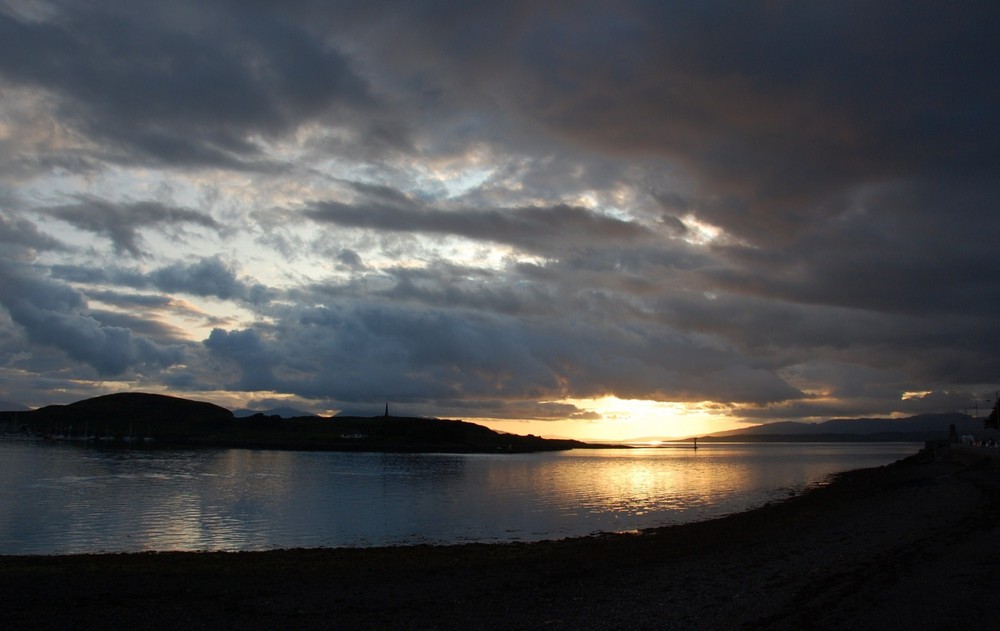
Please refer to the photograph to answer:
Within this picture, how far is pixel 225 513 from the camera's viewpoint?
45.7 metres

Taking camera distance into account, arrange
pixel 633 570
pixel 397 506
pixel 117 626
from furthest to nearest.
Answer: pixel 397 506 → pixel 633 570 → pixel 117 626

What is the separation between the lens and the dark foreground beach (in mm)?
16312

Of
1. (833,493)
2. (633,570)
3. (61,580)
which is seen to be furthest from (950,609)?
(833,493)

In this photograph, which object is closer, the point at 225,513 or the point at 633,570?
the point at 633,570

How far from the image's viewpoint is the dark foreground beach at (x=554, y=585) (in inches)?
642

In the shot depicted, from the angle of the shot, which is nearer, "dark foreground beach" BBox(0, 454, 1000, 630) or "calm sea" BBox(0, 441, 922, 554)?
"dark foreground beach" BBox(0, 454, 1000, 630)

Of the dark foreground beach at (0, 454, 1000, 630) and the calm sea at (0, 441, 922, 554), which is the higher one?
the dark foreground beach at (0, 454, 1000, 630)

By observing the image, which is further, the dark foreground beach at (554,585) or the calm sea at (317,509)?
the calm sea at (317,509)

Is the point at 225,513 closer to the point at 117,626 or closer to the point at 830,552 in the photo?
the point at 117,626

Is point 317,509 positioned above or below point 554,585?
below

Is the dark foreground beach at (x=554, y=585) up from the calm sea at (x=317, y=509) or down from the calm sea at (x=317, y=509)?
up

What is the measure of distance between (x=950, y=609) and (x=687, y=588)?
6.53m

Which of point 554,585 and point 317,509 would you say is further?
point 317,509

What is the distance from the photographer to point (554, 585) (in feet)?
68.8
